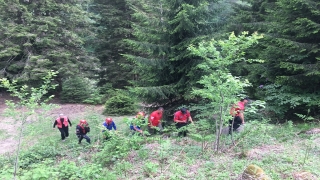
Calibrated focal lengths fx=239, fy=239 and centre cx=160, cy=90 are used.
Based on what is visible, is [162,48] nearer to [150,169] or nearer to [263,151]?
[263,151]

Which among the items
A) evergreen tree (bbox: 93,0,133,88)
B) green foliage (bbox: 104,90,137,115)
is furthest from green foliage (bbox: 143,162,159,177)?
evergreen tree (bbox: 93,0,133,88)

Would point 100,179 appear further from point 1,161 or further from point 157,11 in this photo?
point 157,11

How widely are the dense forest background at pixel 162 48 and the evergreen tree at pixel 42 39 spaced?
0.24 ft

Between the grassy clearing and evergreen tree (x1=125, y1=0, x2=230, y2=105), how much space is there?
321cm

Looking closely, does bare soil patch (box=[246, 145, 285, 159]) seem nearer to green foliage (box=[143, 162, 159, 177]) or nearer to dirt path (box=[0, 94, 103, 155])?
green foliage (box=[143, 162, 159, 177])

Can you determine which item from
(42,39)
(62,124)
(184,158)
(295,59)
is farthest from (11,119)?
(295,59)

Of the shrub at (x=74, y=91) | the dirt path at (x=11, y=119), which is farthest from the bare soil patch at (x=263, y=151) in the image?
the shrub at (x=74, y=91)

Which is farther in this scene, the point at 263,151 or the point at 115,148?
the point at 115,148

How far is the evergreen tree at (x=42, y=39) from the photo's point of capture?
17.8m

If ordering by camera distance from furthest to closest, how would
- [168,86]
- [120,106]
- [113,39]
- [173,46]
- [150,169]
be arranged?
1. [113,39]
2. [120,106]
3. [173,46]
4. [168,86]
5. [150,169]

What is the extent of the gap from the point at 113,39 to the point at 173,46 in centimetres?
1077

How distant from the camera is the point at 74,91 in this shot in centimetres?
1869

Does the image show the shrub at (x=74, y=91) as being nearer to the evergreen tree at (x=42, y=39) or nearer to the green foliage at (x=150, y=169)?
the evergreen tree at (x=42, y=39)

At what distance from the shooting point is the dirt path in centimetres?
1100
